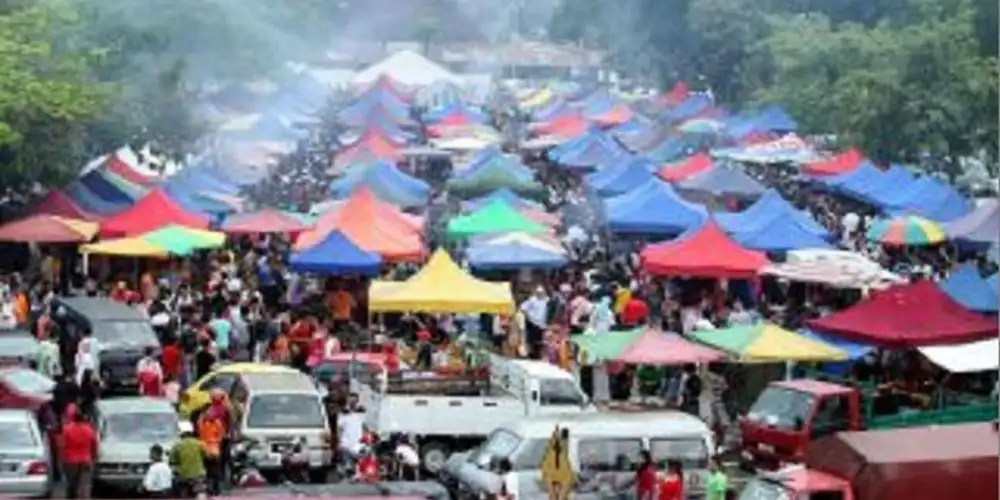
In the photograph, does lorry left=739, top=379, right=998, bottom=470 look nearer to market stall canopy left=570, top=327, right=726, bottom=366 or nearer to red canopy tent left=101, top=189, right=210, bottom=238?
market stall canopy left=570, top=327, right=726, bottom=366

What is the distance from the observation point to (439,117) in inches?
2245

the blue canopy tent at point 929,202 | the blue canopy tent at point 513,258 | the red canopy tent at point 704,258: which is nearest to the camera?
the red canopy tent at point 704,258

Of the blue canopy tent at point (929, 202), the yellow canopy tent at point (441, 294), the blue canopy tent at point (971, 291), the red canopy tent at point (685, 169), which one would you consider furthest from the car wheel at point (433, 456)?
the red canopy tent at point (685, 169)

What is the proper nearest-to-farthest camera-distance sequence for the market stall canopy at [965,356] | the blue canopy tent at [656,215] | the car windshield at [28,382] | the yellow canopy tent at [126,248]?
the car windshield at [28,382] → the market stall canopy at [965,356] → the yellow canopy tent at [126,248] → the blue canopy tent at [656,215]

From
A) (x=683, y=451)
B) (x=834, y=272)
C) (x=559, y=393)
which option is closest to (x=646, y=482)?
(x=683, y=451)

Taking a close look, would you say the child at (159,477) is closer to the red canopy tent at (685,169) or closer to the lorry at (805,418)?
the lorry at (805,418)

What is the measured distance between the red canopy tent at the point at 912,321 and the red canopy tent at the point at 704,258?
4329 mm

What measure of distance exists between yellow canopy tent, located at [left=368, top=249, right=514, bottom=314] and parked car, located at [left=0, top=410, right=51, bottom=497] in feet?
20.2

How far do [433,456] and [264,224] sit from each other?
10820 millimetres

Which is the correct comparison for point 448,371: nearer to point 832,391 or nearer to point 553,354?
point 553,354

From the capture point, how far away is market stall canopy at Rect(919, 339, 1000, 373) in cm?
1900

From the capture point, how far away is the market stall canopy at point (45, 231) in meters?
25.1

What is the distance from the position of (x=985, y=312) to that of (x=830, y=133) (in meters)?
29.5

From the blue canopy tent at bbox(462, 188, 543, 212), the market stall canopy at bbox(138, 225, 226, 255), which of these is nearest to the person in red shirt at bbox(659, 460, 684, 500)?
the market stall canopy at bbox(138, 225, 226, 255)
